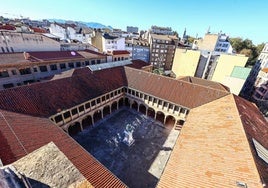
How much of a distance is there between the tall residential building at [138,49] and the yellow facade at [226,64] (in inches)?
1323

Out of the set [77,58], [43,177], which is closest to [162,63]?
[77,58]

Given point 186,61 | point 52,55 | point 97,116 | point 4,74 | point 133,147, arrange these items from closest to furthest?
point 133,147 < point 4,74 < point 97,116 < point 52,55 < point 186,61

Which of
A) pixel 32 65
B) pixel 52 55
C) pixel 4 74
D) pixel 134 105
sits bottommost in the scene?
pixel 134 105

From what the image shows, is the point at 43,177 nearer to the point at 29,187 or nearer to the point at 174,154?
the point at 29,187

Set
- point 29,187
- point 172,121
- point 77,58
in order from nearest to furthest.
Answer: point 29,187 < point 172,121 < point 77,58

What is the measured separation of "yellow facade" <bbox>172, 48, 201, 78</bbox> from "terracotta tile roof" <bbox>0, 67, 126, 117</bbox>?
34.0 metres

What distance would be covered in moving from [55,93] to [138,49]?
52.2 meters

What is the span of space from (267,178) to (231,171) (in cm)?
276

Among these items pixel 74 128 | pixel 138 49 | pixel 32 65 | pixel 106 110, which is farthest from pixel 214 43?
pixel 32 65

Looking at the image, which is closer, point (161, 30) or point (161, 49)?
point (161, 49)

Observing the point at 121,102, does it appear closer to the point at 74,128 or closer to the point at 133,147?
the point at 74,128

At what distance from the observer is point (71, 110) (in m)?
24.7

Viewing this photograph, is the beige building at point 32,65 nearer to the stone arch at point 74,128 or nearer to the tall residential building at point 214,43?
Answer: the stone arch at point 74,128

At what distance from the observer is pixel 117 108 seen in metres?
35.3
